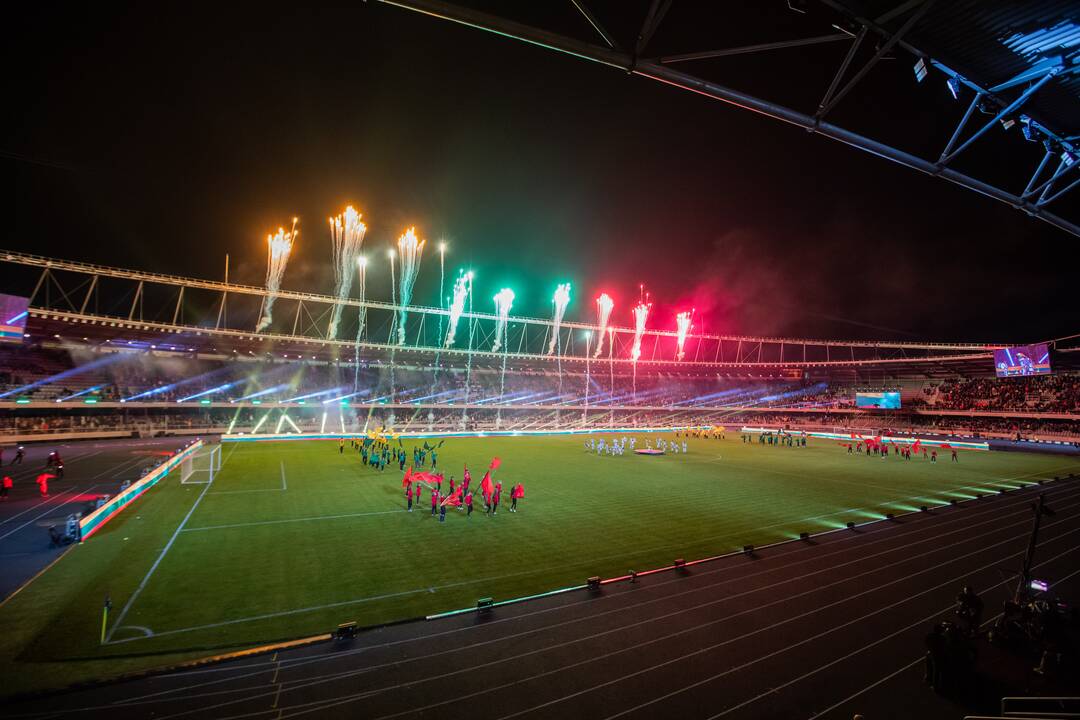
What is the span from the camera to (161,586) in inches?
388

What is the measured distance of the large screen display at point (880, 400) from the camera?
59.9m

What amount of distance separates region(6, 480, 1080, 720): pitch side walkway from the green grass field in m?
1.02

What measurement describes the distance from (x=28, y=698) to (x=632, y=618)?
8.71 metres

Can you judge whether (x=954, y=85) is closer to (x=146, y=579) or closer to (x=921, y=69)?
(x=921, y=69)

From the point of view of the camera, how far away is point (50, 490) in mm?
19188

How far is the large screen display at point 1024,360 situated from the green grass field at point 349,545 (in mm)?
29374

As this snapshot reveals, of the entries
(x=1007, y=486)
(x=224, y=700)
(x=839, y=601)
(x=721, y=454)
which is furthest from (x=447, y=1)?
(x=721, y=454)

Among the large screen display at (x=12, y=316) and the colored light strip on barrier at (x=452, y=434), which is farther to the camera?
the colored light strip on barrier at (x=452, y=434)

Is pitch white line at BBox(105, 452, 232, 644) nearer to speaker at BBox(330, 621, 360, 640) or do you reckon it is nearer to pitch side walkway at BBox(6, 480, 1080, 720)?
pitch side walkway at BBox(6, 480, 1080, 720)

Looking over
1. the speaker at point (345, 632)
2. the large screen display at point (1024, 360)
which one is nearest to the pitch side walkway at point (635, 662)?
the speaker at point (345, 632)

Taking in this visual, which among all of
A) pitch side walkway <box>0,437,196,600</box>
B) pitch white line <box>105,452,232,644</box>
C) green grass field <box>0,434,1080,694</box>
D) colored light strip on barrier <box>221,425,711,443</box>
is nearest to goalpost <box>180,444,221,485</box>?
green grass field <box>0,434,1080,694</box>

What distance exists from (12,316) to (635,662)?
1838 inches

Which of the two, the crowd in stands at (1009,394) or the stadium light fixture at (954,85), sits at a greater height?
the crowd in stands at (1009,394)

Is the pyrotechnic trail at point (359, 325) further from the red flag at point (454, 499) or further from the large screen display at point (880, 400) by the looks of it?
the large screen display at point (880, 400)
